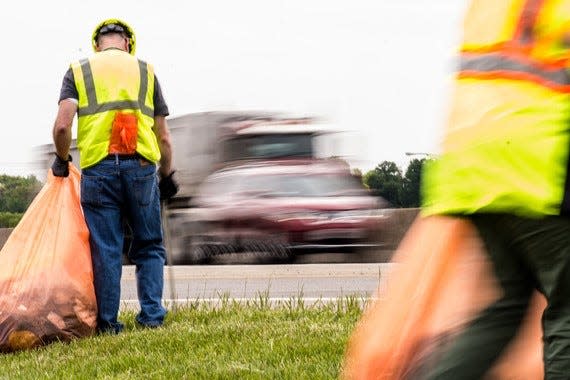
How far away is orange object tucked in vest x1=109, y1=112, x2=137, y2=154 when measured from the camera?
5.89m

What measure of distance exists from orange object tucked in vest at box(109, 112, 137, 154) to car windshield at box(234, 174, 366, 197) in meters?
8.53

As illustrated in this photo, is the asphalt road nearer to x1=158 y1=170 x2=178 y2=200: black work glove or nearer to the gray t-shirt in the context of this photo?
x1=158 y1=170 x2=178 y2=200: black work glove

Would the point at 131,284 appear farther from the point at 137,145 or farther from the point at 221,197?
the point at 137,145

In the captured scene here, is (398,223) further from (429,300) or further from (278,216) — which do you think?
(429,300)

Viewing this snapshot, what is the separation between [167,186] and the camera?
654 cm

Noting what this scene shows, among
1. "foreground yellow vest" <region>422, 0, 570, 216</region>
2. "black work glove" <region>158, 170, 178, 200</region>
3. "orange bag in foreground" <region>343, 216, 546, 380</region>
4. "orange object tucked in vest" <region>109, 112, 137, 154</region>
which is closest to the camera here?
"foreground yellow vest" <region>422, 0, 570, 216</region>

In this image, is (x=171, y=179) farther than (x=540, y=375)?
Yes

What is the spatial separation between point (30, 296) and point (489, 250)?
364 cm

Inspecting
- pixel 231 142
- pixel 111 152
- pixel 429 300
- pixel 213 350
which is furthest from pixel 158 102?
pixel 231 142

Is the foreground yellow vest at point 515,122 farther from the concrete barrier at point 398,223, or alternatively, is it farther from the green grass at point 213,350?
the concrete barrier at point 398,223

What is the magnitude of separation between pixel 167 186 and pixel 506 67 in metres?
4.16

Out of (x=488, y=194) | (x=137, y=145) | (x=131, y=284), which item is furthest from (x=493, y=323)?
(x=131, y=284)

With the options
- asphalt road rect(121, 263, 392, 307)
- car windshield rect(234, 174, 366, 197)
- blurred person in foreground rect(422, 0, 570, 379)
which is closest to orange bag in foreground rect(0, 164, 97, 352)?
blurred person in foreground rect(422, 0, 570, 379)

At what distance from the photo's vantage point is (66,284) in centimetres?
584
